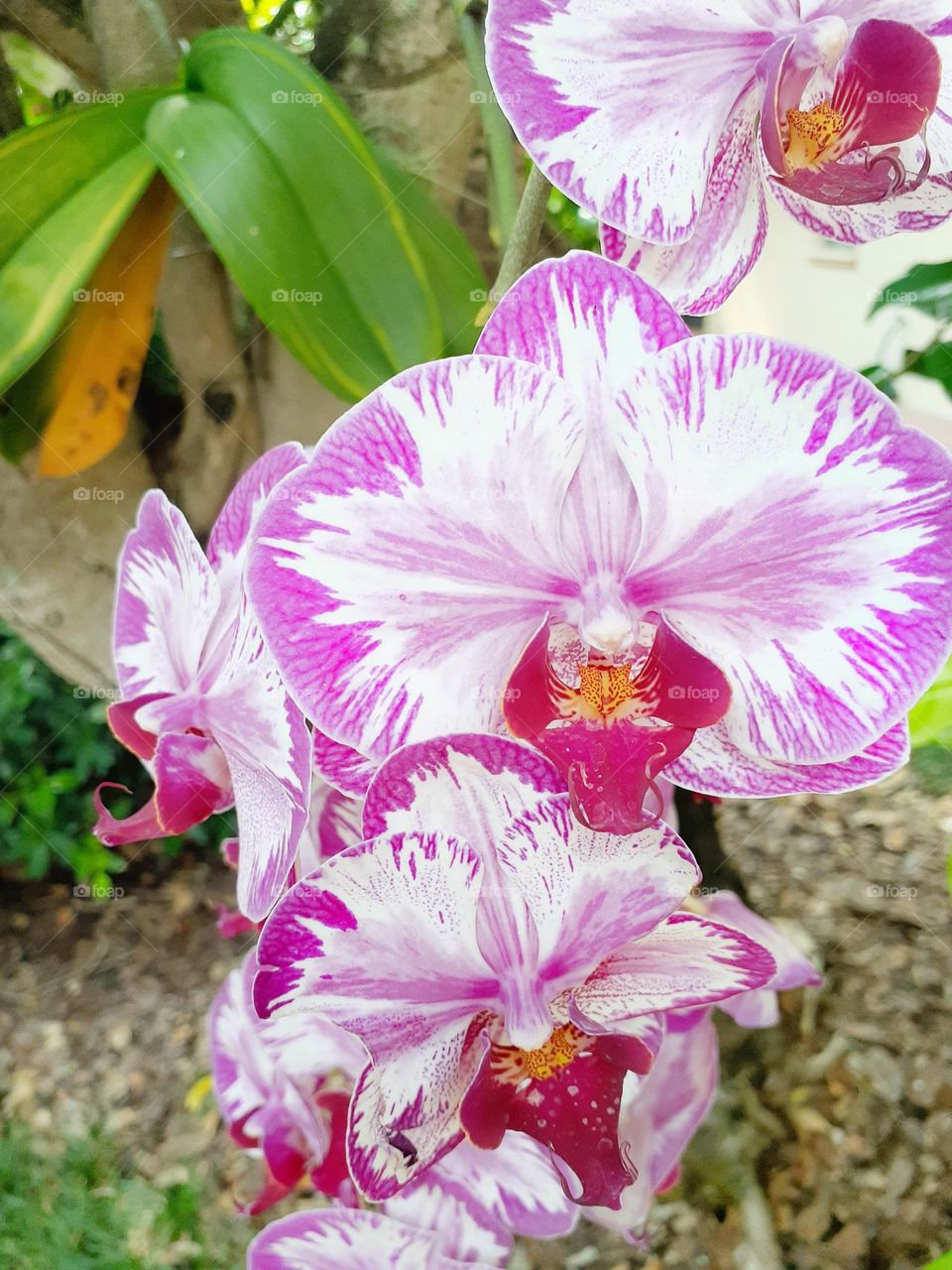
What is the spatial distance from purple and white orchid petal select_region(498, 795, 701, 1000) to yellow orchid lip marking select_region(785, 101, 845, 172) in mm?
269

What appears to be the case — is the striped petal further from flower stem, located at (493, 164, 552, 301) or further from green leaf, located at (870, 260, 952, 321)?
green leaf, located at (870, 260, 952, 321)

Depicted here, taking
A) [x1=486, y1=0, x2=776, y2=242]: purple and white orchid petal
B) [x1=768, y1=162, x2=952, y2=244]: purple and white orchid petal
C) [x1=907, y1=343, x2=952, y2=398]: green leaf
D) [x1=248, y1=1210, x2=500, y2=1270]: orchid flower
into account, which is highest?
[x1=486, y1=0, x2=776, y2=242]: purple and white orchid petal

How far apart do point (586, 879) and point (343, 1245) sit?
28 cm

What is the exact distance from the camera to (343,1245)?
50 centimetres

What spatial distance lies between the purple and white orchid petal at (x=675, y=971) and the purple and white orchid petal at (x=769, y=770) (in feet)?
0.16

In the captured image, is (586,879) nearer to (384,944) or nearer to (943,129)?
(384,944)

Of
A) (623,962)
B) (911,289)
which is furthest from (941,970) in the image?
(623,962)

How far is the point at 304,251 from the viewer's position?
665 mm

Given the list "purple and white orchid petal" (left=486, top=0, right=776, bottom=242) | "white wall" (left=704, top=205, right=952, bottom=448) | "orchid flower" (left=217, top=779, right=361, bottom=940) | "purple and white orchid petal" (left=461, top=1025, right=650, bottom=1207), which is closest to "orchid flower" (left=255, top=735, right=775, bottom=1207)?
"purple and white orchid petal" (left=461, top=1025, right=650, bottom=1207)

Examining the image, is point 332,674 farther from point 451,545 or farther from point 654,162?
point 654,162

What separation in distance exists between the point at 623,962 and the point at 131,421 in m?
0.75

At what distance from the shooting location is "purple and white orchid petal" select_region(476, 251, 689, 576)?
1.06 feet

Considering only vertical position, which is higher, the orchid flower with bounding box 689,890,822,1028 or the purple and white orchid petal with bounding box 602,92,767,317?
the purple and white orchid petal with bounding box 602,92,767,317

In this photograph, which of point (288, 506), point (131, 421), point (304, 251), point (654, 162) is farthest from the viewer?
point (131, 421)
